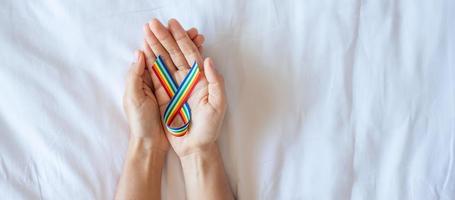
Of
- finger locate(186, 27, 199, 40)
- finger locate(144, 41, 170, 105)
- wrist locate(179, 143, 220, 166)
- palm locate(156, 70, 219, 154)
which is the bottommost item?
wrist locate(179, 143, 220, 166)

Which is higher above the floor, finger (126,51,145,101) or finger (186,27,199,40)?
finger (186,27,199,40)

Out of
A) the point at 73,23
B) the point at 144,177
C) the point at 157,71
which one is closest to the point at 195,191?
the point at 144,177

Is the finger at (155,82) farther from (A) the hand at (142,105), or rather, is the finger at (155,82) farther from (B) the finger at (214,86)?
(B) the finger at (214,86)

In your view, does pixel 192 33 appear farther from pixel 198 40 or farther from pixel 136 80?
pixel 136 80

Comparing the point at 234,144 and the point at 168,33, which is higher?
the point at 168,33

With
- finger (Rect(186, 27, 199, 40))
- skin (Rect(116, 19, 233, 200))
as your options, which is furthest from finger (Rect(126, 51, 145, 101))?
finger (Rect(186, 27, 199, 40))

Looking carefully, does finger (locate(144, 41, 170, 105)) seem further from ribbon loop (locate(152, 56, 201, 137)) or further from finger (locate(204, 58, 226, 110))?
finger (locate(204, 58, 226, 110))

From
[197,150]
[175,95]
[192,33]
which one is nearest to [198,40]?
[192,33]

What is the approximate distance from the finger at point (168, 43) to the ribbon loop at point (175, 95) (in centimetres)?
3

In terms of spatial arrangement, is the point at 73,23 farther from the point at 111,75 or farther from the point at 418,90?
the point at 418,90

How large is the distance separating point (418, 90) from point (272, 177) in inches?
13.8

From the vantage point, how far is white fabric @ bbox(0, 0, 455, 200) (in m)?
0.81

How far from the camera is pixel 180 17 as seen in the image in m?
0.83

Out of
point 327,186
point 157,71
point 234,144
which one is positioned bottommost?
point 327,186
